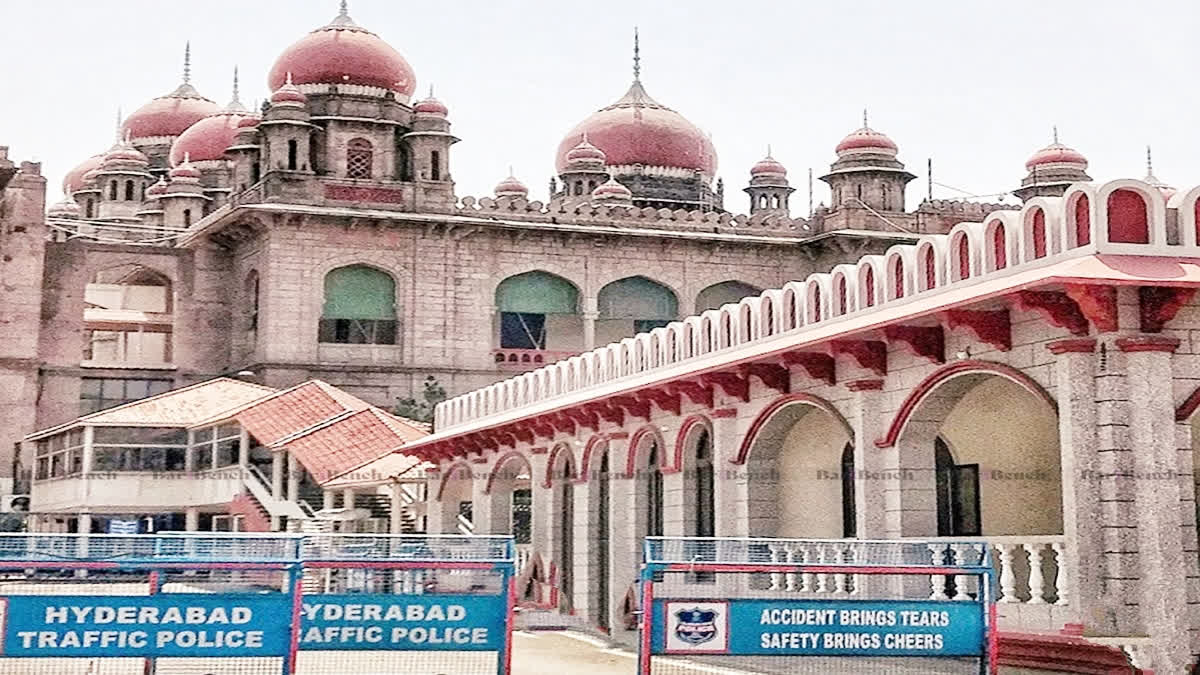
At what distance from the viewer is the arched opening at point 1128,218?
10383 millimetres

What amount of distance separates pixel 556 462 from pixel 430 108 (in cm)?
1925

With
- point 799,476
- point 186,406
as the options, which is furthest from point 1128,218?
point 186,406

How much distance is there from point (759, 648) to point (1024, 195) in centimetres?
3171

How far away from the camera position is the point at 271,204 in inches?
1441

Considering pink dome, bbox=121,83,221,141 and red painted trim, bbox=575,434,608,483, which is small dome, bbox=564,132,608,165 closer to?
pink dome, bbox=121,83,221,141

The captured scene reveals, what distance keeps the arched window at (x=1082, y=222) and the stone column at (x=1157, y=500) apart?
727mm

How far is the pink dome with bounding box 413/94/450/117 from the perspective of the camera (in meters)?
38.6

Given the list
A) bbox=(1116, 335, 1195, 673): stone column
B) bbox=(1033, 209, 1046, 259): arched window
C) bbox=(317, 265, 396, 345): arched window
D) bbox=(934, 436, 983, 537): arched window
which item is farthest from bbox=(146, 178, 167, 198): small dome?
bbox=(1116, 335, 1195, 673): stone column

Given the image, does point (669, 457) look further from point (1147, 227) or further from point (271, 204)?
point (271, 204)

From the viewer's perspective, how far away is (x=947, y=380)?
39.1ft

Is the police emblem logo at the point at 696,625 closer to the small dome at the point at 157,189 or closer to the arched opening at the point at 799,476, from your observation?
the arched opening at the point at 799,476

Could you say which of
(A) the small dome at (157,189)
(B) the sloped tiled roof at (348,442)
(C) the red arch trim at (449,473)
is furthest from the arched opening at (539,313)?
(A) the small dome at (157,189)

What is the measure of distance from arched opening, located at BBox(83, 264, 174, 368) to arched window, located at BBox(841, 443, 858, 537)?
98.7 ft

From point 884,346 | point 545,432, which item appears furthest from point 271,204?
point 884,346
